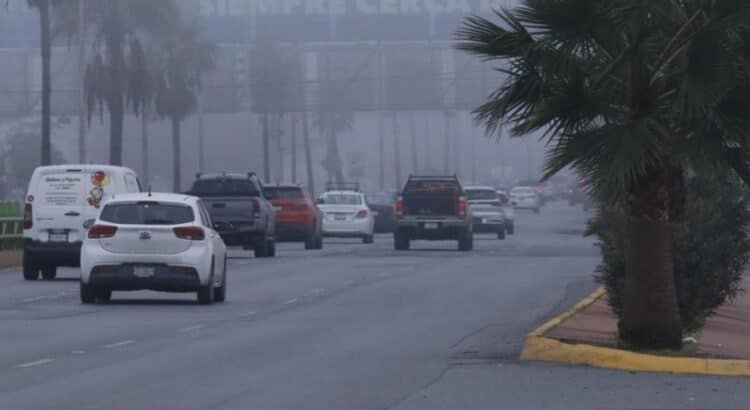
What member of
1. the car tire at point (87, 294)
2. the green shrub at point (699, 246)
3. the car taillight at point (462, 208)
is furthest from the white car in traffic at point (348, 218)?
the green shrub at point (699, 246)

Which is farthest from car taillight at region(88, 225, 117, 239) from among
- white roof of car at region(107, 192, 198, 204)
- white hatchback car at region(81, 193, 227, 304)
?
white roof of car at region(107, 192, 198, 204)

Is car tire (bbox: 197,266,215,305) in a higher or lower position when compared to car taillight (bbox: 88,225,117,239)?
lower

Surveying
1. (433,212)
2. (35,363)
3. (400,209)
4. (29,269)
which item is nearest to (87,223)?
(29,269)

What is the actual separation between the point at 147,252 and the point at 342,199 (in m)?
28.9

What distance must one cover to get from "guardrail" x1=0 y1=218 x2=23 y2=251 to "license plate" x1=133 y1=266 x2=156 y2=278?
19008 millimetres

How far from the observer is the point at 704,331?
20.1 m

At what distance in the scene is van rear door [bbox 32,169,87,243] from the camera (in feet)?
100

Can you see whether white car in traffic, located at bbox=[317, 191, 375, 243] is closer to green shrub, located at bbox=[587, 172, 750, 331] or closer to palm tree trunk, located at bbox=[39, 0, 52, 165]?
palm tree trunk, located at bbox=[39, 0, 52, 165]

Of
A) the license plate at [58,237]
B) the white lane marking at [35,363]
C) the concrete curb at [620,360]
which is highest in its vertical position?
the license plate at [58,237]

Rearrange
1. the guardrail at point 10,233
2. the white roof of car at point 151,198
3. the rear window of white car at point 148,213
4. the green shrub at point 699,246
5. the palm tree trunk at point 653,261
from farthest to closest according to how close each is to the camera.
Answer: the guardrail at point 10,233
the white roof of car at point 151,198
the rear window of white car at point 148,213
the green shrub at point 699,246
the palm tree trunk at point 653,261

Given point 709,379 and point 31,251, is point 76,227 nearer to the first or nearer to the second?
point 31,251

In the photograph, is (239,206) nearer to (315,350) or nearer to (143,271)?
(143,271)

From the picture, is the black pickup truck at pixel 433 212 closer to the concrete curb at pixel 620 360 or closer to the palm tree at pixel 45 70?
the palm tree at pixel 45 70

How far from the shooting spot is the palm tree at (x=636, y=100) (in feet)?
49.6
